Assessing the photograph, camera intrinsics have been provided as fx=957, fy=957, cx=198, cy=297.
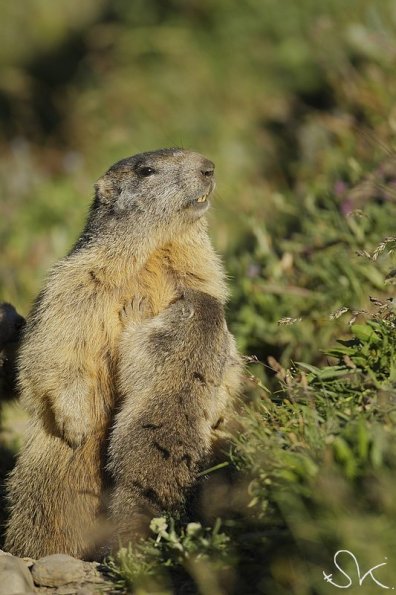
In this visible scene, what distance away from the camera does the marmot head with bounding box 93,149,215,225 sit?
4898 millimetres

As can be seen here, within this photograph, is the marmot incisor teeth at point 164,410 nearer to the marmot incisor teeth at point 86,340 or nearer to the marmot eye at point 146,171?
the marmot incisor teeth at point 86,340

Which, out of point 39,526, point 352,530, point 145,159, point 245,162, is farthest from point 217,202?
point 352,530

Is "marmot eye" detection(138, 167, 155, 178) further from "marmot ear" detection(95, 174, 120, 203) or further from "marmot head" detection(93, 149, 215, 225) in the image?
"marmot ear" detection(95, 174, 120, 203)

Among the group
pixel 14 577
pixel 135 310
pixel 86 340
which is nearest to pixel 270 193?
pixel 135 310

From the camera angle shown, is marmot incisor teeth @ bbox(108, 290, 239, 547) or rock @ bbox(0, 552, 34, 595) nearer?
rock @ bbox(0, 552, 34, 595)

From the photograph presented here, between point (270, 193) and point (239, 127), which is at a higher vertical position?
point (239, 127)

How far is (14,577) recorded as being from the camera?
359 centimetres

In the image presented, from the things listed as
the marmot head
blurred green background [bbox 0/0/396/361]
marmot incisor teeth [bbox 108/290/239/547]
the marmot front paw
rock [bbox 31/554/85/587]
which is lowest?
rock [bbox 31/554/85/587]

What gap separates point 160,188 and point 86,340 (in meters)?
0.97

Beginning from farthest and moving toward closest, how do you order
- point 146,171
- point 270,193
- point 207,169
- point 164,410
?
point 270,193 → point 146,171 → point 207,169 → point 164,410

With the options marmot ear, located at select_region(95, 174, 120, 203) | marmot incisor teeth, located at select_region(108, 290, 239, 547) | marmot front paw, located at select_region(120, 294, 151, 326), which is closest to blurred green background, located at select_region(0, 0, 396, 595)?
marmot incisor teeth, located at select_region(108, 290, 239, 547)

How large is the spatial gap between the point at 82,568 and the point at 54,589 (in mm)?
159

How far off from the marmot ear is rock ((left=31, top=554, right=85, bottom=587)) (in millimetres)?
2030

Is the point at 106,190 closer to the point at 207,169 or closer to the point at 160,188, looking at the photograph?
the point at 160,188
